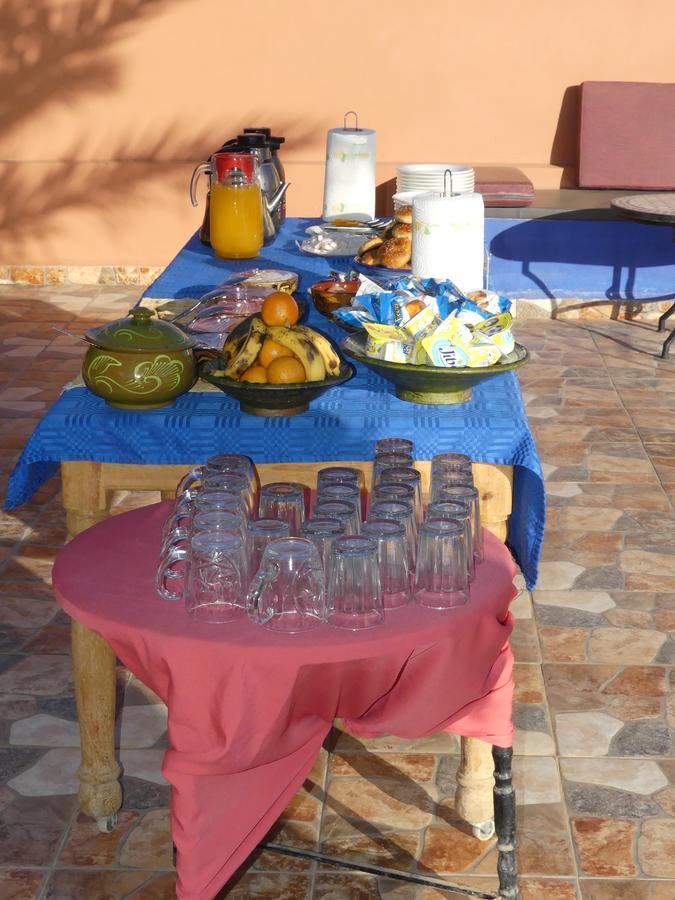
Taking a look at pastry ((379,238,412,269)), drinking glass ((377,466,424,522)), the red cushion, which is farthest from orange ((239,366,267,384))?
the red cushion

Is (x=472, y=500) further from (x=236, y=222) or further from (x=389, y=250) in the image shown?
(x=236, y=222)

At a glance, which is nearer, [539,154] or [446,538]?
[446,538]

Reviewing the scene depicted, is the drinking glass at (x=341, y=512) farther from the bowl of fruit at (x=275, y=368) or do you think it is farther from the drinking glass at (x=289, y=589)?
the bowl of fruit at (x=275, y=368)

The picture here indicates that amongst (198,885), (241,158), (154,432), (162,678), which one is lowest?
(198,885)

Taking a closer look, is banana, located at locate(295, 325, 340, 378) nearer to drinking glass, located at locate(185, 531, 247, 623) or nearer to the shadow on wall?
drinking glass, located at locate(185, 531, 247, 623)

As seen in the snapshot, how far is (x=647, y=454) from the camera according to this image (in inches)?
201

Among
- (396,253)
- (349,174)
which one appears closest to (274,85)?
(349,174)

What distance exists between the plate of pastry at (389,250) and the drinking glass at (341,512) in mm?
1798

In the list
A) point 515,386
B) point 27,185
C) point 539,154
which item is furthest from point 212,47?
point 515,386

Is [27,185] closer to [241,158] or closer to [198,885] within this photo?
[241,158]

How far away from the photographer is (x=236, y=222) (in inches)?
165

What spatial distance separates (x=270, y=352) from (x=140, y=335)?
286 mm

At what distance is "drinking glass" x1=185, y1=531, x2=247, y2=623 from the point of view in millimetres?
1966

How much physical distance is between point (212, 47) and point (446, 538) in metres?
6.45
